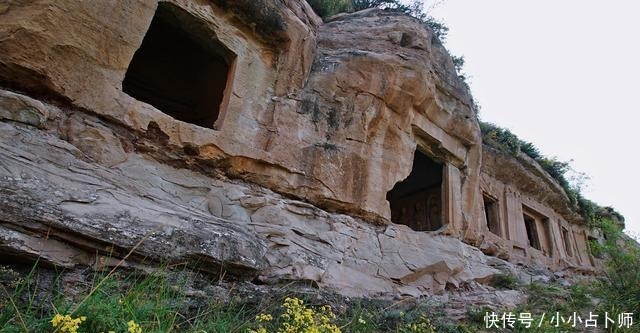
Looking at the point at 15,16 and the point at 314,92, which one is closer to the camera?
the point at 15,16

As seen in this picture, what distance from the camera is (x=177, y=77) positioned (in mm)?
7352

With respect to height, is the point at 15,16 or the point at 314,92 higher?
the point at 314,92

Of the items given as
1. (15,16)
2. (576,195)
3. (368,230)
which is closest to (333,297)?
(368,230)

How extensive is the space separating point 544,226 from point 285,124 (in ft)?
27.4

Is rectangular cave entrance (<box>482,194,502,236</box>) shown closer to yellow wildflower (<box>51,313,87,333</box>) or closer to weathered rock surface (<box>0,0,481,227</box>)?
weathered rock surface (<box>0,0,481,227</box>)

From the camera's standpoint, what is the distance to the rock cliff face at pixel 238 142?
3.41 metres

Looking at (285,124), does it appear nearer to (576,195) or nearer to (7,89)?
(7,89)

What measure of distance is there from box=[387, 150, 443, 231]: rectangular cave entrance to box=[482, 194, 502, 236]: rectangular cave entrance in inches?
42.4

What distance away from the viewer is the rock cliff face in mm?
3412

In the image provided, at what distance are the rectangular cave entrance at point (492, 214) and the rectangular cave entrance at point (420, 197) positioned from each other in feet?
3.53

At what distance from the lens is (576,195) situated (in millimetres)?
11945

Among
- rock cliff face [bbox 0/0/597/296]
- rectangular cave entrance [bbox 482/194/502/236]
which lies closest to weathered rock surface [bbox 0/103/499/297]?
rock cliff face [bbox 0/0/597/296]

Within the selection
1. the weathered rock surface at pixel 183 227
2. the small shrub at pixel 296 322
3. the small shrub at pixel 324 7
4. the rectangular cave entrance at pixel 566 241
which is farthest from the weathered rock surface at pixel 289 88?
the rectangular cave entrance at pixel 566 241

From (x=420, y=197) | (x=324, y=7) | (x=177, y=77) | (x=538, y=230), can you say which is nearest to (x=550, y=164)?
(x=538, y=230)
